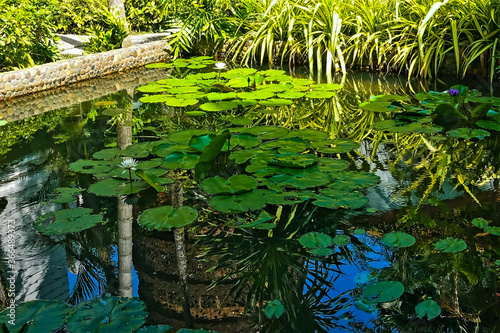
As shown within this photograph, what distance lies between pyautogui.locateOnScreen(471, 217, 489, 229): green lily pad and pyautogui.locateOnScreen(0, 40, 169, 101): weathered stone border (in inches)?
194

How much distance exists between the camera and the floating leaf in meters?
1.80

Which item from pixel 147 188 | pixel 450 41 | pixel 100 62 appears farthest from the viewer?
pixel 100 62

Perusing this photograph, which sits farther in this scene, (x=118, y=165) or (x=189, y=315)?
(x=118, y=165)

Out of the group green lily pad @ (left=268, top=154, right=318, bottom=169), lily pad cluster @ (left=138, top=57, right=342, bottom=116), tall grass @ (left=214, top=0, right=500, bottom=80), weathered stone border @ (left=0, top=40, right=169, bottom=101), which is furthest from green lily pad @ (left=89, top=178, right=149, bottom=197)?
tall grass @ (left=214, top=0, right=500, bottom=80)

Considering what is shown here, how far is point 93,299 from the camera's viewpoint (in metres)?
1.90

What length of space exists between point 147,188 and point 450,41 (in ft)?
15.0

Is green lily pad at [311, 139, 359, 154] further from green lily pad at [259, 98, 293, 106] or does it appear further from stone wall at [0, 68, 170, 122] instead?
stone wall at [0, 68, 170, 122]

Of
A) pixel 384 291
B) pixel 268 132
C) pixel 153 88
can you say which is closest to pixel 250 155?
pixel 268 132

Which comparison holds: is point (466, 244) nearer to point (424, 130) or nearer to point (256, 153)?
point (256, 153)

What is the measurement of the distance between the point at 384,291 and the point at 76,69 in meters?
5.55

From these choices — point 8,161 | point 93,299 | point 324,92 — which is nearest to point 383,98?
point 324,92

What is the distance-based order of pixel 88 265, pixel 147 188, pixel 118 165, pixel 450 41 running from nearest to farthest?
pixel 88 265
pixel 147 188
pixel 118 165
pixel 450 41

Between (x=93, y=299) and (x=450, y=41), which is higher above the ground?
(x=450, y=41)

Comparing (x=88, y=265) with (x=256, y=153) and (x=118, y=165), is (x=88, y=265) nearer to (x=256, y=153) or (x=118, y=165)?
(x=118, y=165)
